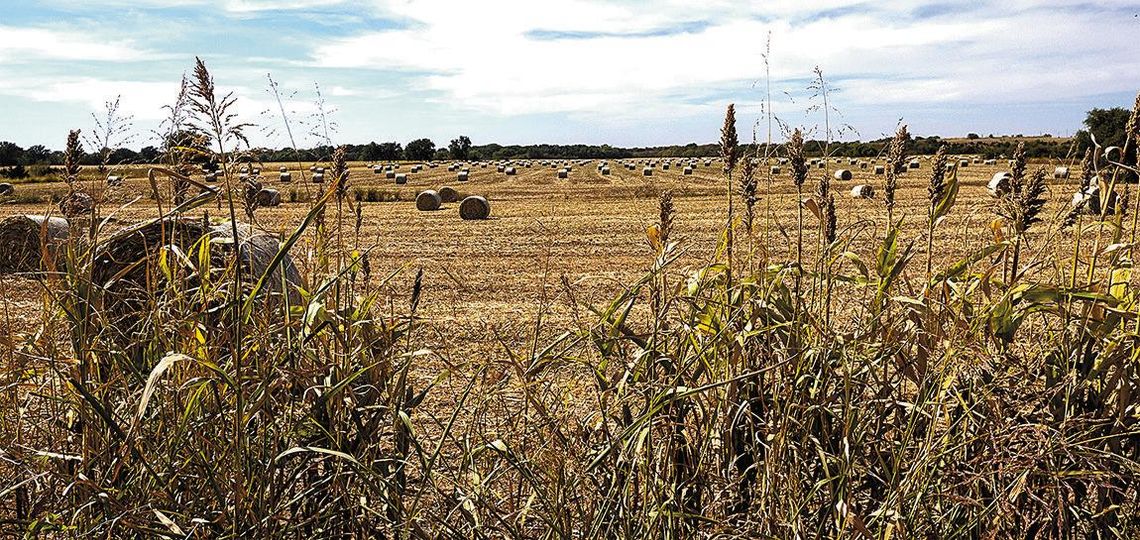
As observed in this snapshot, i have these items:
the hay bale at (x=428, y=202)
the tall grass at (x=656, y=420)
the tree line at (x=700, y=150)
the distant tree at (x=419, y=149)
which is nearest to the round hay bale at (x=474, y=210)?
the hay bale at (x=428, y=202)

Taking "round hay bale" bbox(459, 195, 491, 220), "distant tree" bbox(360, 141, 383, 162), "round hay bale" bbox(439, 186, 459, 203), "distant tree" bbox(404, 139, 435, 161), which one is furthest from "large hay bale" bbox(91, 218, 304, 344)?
"distant tree" bbox(404, 139, 435, 161)

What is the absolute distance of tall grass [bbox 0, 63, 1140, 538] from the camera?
2201 millimetres

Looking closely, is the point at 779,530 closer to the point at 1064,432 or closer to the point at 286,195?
the point at 1064,432

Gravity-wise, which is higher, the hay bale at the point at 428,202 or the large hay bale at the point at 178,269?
the large hay bale at the point at 178,269

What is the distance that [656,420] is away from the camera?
2225 mm

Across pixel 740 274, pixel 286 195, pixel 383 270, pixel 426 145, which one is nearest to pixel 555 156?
pixel 426 145

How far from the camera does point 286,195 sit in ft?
79.2

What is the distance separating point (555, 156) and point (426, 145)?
2928 centimetres

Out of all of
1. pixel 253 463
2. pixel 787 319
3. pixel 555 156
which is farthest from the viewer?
pixel 555 156

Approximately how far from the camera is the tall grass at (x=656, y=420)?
2.20 meters

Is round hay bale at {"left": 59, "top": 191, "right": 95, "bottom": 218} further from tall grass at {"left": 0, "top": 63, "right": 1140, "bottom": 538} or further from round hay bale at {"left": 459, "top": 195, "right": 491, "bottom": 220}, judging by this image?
round hay bale at {"left": 459, "top": 195, "right": 491, "bottom": 220}

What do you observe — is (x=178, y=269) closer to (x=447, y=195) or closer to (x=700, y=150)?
(x=700, y=150)

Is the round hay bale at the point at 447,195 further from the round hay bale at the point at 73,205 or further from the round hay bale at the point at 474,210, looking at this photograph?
the round hay bale at the point at 73,205

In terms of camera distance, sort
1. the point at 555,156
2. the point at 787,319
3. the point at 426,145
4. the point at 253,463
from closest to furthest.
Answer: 1. the point at 253,463
2. the point at 787,319
3. the point at 426,145
4. the point at 555,156
